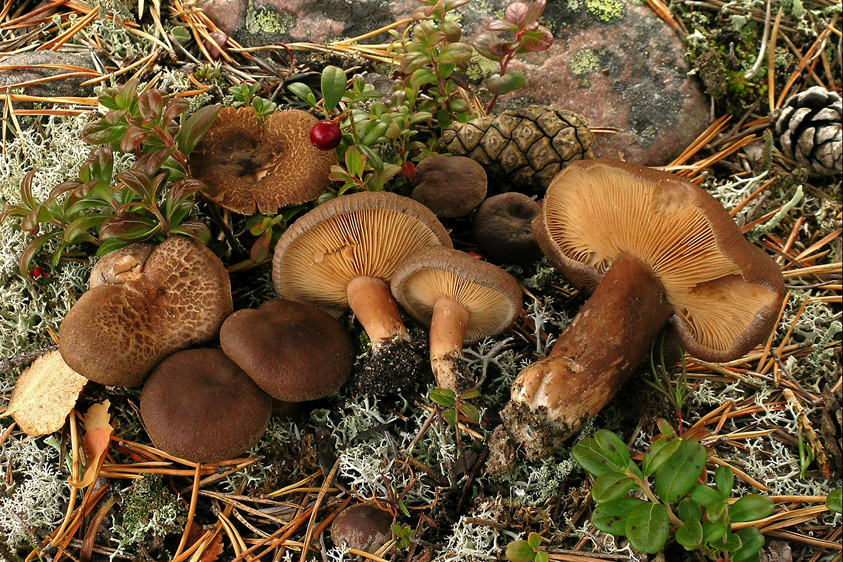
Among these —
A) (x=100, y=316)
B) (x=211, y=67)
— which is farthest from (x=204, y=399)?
(x=211, y=67)

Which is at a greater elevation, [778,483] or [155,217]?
[155,217]

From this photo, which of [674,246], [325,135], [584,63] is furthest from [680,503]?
[584,63]

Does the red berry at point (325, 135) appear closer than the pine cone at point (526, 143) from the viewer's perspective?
Yes

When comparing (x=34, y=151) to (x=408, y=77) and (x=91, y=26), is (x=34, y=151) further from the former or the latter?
(x=408, y=77)

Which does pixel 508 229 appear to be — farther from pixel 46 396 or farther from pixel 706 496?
pixel 46 396

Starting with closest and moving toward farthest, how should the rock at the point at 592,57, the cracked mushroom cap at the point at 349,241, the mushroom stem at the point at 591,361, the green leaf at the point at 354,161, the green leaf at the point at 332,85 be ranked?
the mushroom stem at the point at 591,361
the cracked mushroom cap at the point at 349,241
the green leaf at the point at 354,161
the green leaf at the point at 332,85
the rock at the point at 592,57

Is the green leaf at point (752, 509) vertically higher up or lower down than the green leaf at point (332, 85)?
lower down

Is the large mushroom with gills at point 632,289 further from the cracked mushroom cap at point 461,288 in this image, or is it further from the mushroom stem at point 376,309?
the mushroom stem at point 376,309

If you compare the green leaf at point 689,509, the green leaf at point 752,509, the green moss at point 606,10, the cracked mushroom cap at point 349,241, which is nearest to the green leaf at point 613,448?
the green leaf at point 689,509
